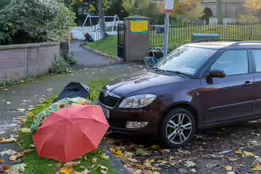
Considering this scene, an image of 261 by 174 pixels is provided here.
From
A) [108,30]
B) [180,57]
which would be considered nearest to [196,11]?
[108,30]

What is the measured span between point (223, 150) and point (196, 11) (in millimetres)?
26478

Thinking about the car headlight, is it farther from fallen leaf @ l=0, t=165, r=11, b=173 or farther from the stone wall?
the stone wall

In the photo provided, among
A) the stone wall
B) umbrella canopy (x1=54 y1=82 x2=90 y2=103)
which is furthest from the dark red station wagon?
the stone wall

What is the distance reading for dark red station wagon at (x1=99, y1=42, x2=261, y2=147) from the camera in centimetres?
532

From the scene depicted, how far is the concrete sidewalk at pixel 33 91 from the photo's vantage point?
6539mm

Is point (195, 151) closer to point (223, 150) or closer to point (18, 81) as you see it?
point (223, 150)

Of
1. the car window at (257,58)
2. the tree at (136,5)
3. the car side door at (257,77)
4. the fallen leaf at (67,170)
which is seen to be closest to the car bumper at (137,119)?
the fallen leaf at (67,170)

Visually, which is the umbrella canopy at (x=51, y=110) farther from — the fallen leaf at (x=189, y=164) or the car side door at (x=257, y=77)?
the car side door at (x=257, y=77)

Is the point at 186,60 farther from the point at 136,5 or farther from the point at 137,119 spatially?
the point at 136,5

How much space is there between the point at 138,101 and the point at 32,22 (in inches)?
298

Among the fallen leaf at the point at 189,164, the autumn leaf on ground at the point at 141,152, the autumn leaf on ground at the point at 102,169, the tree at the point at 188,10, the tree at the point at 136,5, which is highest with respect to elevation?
the tree at the point at 136,5

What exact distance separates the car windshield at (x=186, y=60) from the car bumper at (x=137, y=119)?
3.57 ft

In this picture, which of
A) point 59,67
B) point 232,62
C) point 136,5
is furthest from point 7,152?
point 136,5

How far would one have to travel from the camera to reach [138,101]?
17.4 feet
